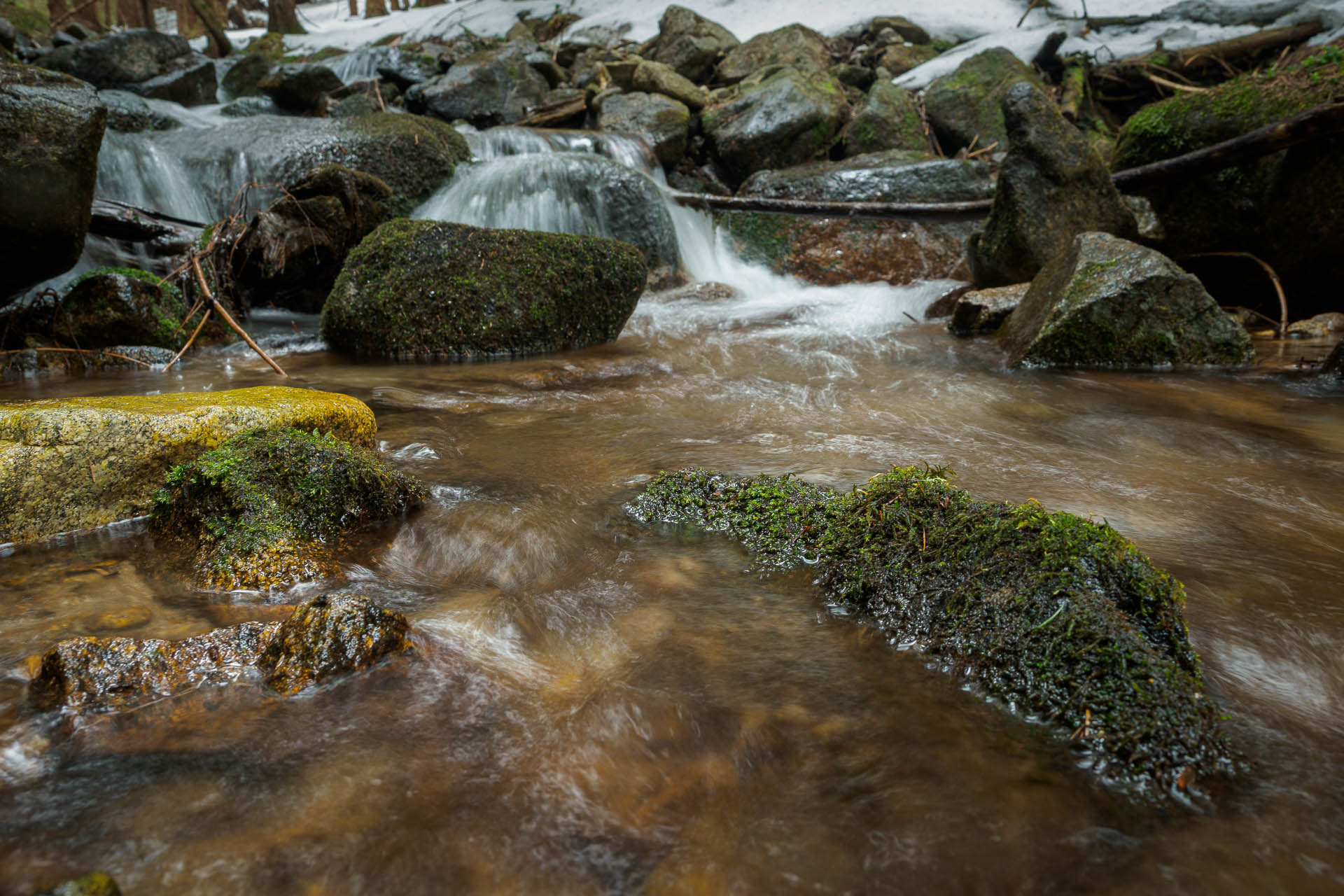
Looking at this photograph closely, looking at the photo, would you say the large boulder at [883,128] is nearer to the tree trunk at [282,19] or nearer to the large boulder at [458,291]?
the large boulder at [458,291]

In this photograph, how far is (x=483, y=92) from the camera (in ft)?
49.9

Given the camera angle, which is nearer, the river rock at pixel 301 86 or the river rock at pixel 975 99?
the river rock at pixel 975 99

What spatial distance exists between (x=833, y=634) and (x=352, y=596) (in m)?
1.38

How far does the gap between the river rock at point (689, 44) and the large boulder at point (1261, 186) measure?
1150 cm

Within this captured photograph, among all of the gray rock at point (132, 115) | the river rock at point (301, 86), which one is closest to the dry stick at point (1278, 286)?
the gray rock at point (132, 115)

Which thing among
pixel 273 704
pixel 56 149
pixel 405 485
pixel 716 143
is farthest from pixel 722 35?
pixel 273 704

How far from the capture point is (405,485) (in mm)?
3021

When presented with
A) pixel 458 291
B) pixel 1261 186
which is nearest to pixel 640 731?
pixel 458 291

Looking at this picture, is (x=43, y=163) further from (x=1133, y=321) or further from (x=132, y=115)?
(x=1133, y=321)

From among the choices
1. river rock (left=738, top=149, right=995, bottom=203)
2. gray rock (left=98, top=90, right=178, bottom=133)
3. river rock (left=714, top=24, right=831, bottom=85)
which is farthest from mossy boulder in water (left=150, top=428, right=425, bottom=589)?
river rock (left=714, top=24, right=831, bottom=85)

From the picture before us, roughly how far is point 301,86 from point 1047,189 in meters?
15.1

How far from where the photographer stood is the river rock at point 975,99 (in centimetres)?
1399

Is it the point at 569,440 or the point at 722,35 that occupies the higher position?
the point at 722,35

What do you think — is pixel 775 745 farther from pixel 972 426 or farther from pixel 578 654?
pixel 972 426
